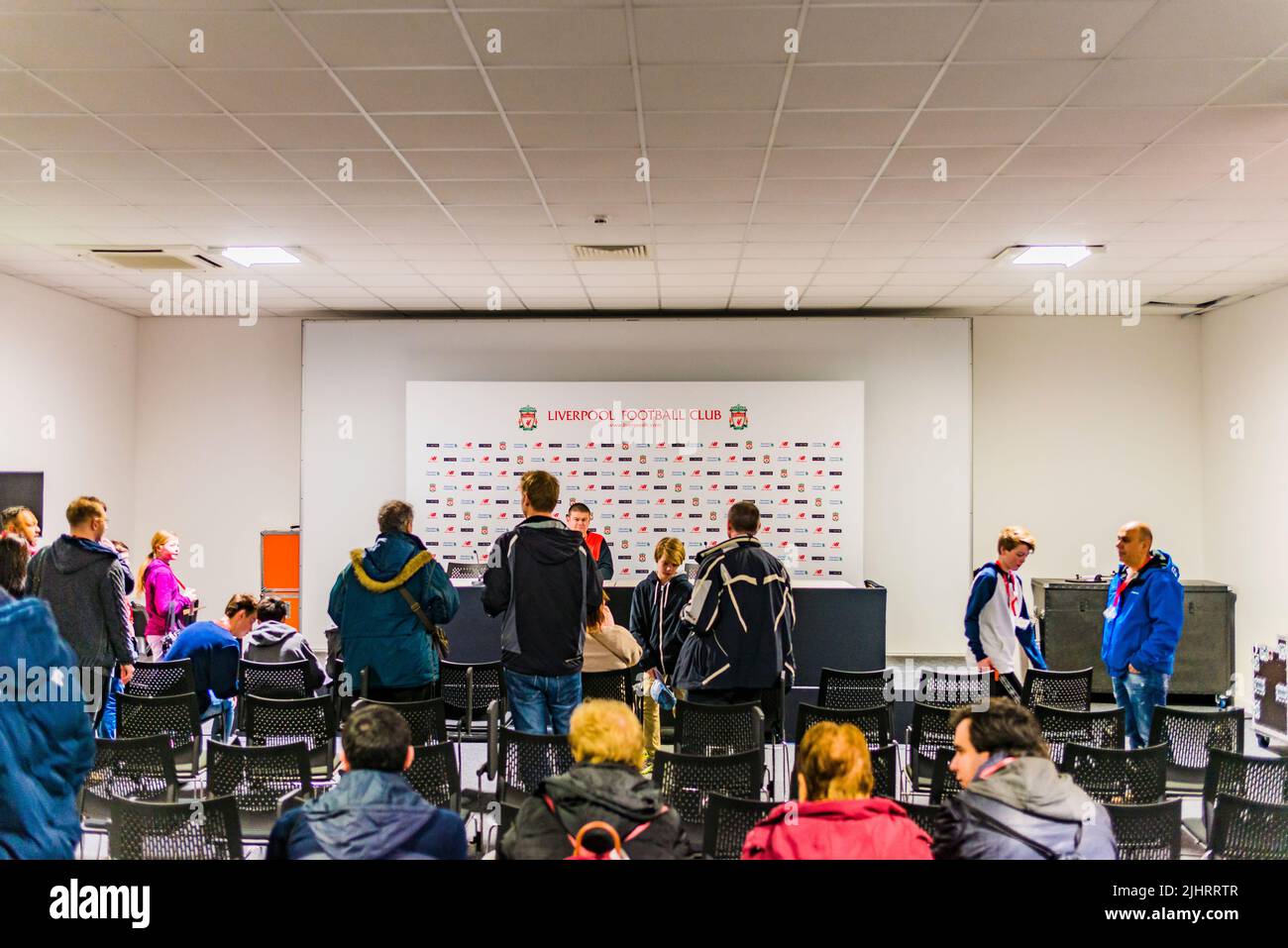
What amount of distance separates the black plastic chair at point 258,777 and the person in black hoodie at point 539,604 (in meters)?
1.05

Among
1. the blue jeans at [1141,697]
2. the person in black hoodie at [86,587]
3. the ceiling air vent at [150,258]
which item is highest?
the ceiling air vent at [150,258]

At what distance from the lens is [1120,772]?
127 inches

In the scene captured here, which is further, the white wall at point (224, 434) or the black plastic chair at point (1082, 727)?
the white wall at point (224, 434)

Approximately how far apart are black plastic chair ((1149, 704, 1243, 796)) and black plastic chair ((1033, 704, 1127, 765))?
0.14 m

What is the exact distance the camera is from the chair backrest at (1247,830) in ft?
8.43

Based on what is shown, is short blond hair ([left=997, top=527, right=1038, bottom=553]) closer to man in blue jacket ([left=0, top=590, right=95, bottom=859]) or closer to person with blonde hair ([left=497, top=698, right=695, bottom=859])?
person with blonde hair ([left=497, top=698, right=695, bottom=859])

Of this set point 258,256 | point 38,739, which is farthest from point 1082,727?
point 258,256

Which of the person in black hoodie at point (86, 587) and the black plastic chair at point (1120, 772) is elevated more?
the person in black hoodie at point (86, 587)

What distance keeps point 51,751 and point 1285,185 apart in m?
6.24

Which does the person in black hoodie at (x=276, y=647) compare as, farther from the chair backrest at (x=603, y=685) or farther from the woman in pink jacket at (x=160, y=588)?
the chair backrest at (x=603, y=685)

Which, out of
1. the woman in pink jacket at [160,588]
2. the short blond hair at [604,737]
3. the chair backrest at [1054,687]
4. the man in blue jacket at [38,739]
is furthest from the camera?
the woman in pink jacket at [160,588]

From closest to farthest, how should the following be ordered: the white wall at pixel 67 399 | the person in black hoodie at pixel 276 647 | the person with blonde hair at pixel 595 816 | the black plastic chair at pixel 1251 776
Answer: the person with blonde hair at pixel 595 816
the black plastic chair at pixel 1251 776
the person in black hoodie at pixel 276 647
the white wall at pixel 67 399

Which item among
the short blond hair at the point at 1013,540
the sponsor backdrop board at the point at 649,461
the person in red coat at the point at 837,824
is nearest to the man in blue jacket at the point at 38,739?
the person in red coat at the point at 837,824
